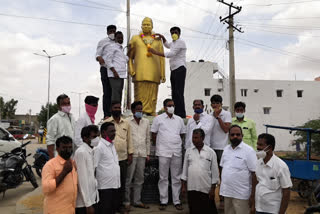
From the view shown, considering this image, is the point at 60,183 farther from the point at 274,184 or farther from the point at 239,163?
the point at 274,184

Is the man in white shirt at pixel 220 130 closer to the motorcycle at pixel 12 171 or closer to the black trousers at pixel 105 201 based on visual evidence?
the black trousers at pixel 105 201

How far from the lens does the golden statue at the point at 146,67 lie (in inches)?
261

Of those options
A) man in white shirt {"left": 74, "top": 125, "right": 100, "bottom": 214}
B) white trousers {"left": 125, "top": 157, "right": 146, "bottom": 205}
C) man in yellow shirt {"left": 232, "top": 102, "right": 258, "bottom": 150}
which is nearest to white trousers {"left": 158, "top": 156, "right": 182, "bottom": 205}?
white trousers {"left": 125, "top": 157, "right": 146, "bottom": 205}

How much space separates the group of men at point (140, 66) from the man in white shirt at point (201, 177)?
251 centimetres

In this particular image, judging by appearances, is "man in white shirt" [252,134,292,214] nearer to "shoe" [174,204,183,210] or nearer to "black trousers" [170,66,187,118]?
"shoe" [174,204,183,210]

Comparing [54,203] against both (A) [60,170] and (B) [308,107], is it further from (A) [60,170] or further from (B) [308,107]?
(B) [308,107]

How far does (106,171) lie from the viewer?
376 cm

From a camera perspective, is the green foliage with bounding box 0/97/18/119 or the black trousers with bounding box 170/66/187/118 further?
the green foliage with bounding box 0/97/18/119

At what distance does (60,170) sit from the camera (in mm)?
3086

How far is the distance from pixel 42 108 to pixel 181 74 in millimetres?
47311

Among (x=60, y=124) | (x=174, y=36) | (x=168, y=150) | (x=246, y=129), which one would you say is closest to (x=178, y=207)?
(x=168, y=150)

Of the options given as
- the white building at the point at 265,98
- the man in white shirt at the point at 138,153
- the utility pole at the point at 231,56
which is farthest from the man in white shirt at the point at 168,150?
the white building at the point at 265,98

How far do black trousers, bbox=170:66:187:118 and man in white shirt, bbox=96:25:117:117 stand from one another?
4.58 feet

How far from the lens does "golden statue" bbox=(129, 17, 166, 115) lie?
6.62 metres
